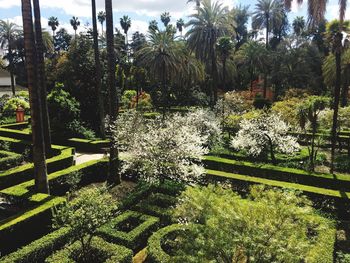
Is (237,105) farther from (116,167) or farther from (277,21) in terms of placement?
(277,21)

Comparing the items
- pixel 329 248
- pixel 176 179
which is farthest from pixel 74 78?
pixel 329 248

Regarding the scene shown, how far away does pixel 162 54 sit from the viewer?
3547 cm

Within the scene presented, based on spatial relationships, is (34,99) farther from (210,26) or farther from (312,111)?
(210,26)

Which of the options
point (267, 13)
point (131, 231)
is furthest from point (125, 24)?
point (131, 231)

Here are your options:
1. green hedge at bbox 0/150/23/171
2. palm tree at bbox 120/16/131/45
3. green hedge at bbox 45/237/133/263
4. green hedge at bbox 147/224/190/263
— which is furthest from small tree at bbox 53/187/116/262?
palm tree at bbox 120/16/131/45

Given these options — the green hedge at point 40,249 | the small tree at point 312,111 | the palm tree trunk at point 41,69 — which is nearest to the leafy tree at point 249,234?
the green hedge at point 40,249

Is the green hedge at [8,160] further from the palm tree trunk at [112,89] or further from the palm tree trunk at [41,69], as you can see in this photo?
the palm tree trunk at [112,89]

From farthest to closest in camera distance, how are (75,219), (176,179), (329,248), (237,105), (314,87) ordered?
(314,87)
(237,105)
(176,179)
(329,248)
(75,219)

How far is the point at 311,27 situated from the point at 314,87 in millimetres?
28448

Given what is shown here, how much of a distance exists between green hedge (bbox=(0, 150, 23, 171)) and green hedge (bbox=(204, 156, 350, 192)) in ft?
36.1

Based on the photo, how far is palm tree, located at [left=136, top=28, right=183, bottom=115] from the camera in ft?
116

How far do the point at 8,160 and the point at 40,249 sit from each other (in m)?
10.4

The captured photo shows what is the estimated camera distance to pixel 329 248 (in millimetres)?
11016

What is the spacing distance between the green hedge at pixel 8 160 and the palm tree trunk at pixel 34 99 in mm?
6080
